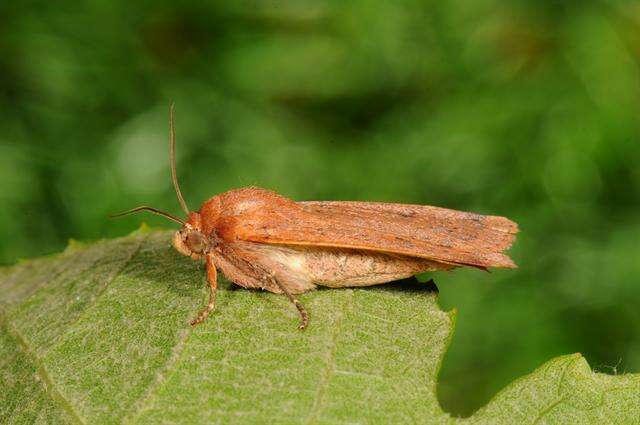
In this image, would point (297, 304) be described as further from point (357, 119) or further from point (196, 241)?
point (357, 119)

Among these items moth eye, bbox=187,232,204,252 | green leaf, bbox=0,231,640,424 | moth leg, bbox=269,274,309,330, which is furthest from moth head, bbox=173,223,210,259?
moth leg, bbox=269,274,309,330

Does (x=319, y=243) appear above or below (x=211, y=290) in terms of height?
above

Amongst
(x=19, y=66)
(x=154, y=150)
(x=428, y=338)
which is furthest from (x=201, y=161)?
(x=428, y=338)

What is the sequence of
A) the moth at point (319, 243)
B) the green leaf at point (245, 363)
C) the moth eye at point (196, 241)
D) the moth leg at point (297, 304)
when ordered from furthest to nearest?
the moth eye at point (196, 241), the moth at point (319, 243), the moth leg at point (297, 304), the green leaf at point (245, 363)

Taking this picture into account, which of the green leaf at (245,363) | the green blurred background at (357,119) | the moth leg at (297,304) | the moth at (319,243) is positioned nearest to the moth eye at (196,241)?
the moth at (319,243)

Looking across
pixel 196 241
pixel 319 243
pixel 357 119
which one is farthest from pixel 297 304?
pixel 357 119

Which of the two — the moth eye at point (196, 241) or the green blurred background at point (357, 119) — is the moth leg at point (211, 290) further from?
the green blurred background at point (357, 119)

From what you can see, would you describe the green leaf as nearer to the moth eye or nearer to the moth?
the moth
